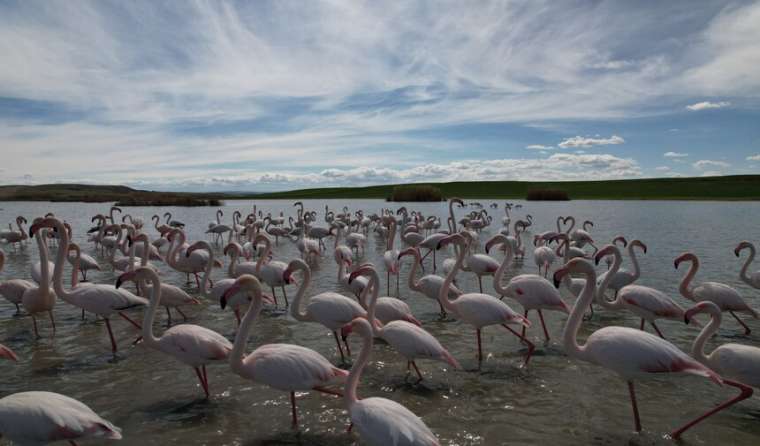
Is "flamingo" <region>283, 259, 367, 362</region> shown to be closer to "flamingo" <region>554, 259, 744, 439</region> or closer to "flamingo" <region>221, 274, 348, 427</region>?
"flamingo" <region>221, 274, 348, 427</region>

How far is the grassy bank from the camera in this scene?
7381cm

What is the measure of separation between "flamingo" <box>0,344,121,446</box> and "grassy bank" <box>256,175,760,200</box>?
67.5 metres

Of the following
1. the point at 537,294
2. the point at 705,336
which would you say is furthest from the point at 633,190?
the point at 705,336

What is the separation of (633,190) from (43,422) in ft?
321

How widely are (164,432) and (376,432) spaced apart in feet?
8.74

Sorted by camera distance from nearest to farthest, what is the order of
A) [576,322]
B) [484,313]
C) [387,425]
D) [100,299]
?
1. [387,425]
2. [576,322]
3. [484,313]
4. [100,299]

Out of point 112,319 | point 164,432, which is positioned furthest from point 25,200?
point 164,432

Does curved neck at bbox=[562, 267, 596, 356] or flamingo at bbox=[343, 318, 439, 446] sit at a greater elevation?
curved neck at bbox=[562, 267, 596, 356]

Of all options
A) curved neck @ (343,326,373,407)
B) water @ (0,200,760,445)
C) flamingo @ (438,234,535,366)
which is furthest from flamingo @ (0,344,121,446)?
flamingo @ (438,234,535,366)

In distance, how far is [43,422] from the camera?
4.09 m

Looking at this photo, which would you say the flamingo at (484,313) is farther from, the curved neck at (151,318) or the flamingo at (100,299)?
the flamingo at (100,299)

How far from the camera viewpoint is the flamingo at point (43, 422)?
4.06m

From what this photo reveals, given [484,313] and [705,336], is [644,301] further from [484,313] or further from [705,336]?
[484,313]

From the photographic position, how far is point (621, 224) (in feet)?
102
